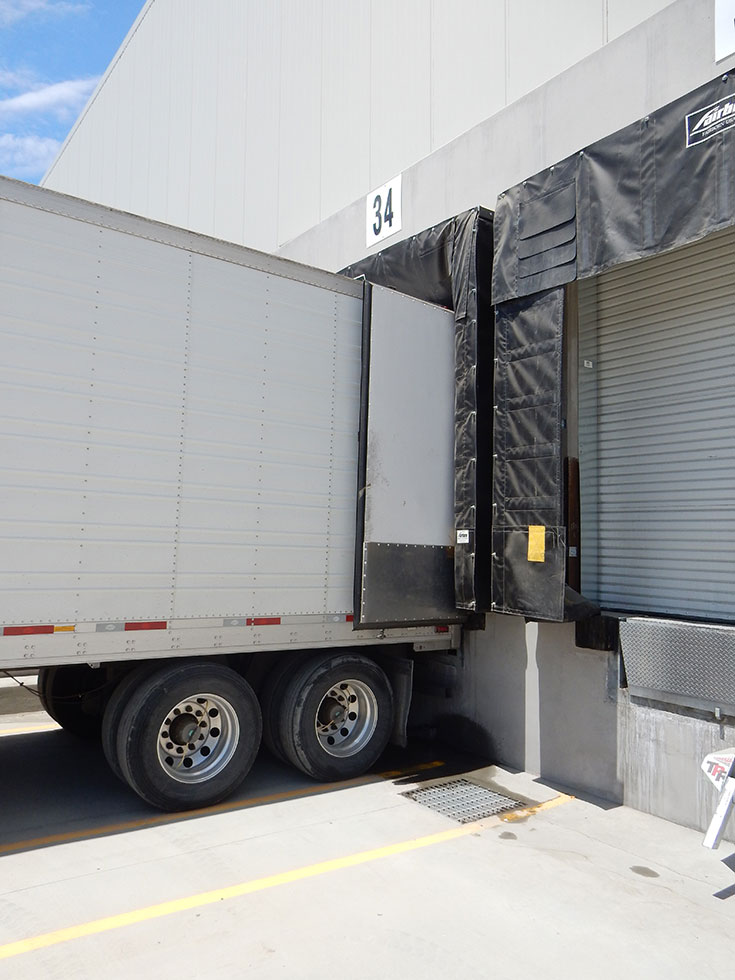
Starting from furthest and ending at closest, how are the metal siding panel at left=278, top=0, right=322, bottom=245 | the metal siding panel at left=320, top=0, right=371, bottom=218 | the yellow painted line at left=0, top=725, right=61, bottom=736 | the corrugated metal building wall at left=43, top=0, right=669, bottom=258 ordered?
the metal siding panel at left=278, top=0, right=322, bottom=245, the metal siding panel at left=320, top=0, right=371, bottom=218, the yellow painted line at left=0, top=725, right=61, bottom=736, the corrugated metal building wall at left=43, top=0, right=669, bottom=258

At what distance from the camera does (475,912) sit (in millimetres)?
4051

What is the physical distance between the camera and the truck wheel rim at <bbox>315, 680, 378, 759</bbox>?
6441 millimetres

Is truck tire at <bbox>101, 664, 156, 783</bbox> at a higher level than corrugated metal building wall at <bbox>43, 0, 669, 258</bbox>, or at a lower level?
lower

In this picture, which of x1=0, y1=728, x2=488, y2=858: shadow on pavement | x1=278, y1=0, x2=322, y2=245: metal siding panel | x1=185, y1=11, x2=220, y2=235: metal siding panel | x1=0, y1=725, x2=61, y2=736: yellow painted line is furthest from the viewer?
x1=185, y1=11, x2=220, y2=235: metal siding panel

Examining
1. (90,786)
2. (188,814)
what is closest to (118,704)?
(188,814)

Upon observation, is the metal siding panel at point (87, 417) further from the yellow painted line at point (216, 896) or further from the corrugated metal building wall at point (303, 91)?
the corrugated metal building wall at point (303, 91)

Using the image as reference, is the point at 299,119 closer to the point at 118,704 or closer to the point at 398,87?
the point at 398,87

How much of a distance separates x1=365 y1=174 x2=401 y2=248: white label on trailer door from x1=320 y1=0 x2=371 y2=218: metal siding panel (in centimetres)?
46

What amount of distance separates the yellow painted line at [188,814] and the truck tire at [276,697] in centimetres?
39

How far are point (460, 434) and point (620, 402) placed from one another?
1.41 m

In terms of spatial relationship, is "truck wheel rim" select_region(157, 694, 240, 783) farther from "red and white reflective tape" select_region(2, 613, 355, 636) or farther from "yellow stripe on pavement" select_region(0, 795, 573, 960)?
"yellow stripe on pavement" select_region(0, 795, 573, 960)

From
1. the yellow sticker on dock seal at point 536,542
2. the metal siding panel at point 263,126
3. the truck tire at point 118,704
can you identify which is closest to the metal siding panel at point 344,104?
the metal siding panel at point 263,126

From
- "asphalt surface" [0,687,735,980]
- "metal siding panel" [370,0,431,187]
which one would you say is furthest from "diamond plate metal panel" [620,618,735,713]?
"metal siding panel" [370,0,431,187]

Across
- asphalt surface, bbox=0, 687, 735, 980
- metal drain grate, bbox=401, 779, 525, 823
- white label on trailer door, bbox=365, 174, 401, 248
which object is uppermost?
white label on trailer door, bbox=365, 174, 401, 248
